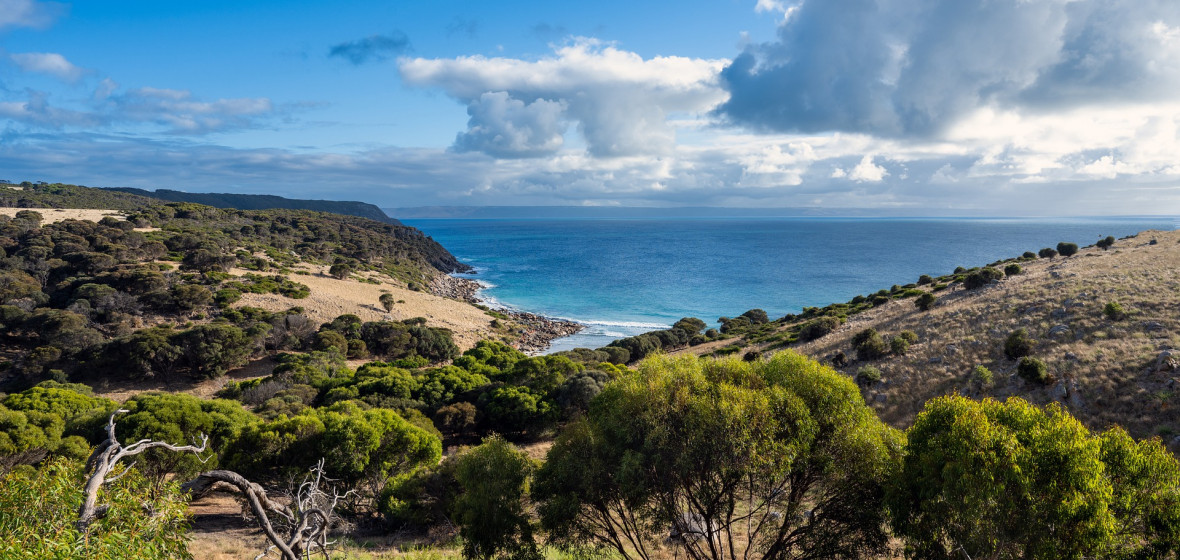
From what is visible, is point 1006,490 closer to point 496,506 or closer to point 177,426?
point 496,506

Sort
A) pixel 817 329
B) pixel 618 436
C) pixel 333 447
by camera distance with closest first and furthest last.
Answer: pixel 618 436 < pixel 333 447 < pixel 817 329

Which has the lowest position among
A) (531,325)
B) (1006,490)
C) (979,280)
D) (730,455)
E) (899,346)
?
(531,325)

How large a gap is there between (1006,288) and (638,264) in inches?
3652

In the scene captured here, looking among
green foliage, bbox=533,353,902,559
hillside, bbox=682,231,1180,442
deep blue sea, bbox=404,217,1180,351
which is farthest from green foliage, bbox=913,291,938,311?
deep blue sea, bbox=404,217,1180,351

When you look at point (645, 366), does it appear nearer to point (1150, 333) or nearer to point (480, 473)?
point (480, 473)

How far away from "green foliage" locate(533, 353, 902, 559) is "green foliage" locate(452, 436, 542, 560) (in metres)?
0.72

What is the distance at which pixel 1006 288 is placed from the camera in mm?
32375

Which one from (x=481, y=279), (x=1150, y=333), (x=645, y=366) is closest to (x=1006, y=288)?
(x=1150, y=333)

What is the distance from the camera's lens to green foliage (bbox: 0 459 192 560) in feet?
13.1

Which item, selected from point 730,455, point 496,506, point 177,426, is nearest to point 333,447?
point 177,426

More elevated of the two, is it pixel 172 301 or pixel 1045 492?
pixel 1045 492

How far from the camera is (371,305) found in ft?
181

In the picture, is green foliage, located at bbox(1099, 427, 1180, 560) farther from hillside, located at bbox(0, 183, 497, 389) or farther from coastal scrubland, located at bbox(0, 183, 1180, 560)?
hillside, located at bbox(0, 183, 497, 389)

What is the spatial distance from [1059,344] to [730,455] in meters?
21.1
